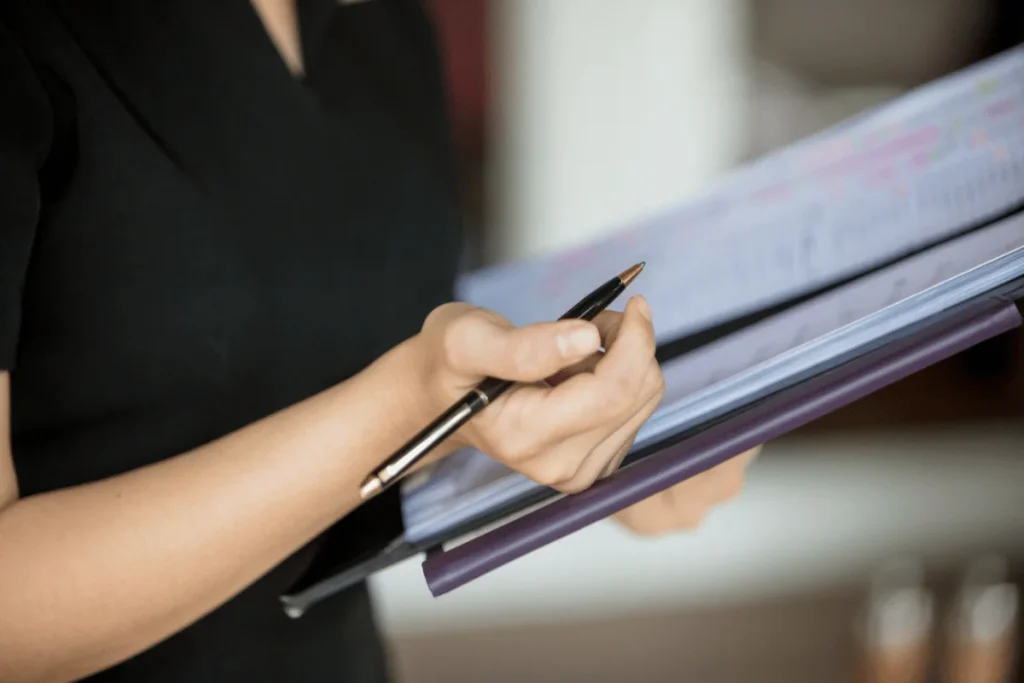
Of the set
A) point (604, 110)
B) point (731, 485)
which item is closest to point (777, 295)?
point (731, 485)

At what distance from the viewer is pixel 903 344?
0.34 meters

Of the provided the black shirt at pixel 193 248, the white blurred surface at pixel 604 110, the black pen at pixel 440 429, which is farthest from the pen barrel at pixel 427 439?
the white blurred surface at pixel 604 110

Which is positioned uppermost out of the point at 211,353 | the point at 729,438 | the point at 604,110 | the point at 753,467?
the point at 604,110

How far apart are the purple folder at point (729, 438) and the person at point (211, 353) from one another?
0.05 feet

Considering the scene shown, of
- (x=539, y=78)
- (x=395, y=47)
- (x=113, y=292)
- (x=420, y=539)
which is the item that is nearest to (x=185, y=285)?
(x=113, y=292)

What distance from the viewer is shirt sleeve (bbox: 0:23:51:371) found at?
1.08ft

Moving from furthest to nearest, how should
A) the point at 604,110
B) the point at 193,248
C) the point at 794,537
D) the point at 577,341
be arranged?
the point at 794,537 → the point at 604,110 → the point at 193,248 → the point at 577,341

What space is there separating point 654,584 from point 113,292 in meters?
1.24

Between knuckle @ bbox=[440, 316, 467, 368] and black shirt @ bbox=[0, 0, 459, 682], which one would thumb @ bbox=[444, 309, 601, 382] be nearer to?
knuckle @ bbox=[440, 316, 467, 368]

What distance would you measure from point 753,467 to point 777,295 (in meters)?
1.13

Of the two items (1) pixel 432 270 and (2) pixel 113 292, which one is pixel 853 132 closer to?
(1) pixel 432 270

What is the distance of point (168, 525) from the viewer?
0.36 metres

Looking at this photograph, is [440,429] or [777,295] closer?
[440,429]

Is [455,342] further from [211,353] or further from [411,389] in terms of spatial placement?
[211,353]
